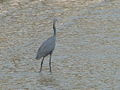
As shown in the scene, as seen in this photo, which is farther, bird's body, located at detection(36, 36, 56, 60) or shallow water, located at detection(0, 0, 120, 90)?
bird's body, located at detection(36, 36, 56, 60)

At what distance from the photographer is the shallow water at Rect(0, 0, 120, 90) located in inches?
575

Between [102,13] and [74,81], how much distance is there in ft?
28.9

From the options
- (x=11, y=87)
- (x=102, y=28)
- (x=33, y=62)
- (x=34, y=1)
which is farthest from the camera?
(x=34, y=1)

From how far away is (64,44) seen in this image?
18.5 m

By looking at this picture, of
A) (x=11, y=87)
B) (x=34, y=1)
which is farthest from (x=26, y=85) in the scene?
(x=34, y=1)

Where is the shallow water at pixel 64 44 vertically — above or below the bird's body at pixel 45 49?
below

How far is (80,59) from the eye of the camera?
16.6 meters

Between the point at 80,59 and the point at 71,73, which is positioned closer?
the point at 71,73

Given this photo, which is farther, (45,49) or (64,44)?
(64,44)

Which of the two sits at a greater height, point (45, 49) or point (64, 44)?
point (45, 49)

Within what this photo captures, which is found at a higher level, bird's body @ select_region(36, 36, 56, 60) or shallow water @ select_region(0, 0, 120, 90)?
bird's body @ select_region(36, 36, 56, 60)

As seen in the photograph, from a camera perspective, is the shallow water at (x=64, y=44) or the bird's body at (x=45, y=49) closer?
the shallow water at (x=64, y=44)

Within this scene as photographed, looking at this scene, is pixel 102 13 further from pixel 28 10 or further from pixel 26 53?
pixel 26 53

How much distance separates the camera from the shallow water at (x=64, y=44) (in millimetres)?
14609
